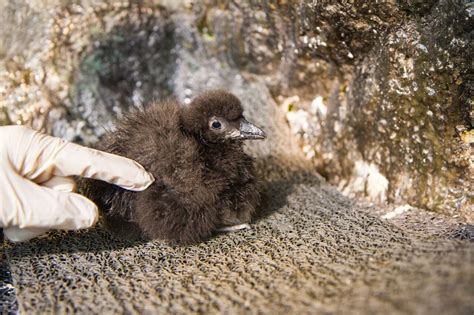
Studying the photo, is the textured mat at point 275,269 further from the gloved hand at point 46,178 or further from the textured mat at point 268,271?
the gloved hand at point 46,178

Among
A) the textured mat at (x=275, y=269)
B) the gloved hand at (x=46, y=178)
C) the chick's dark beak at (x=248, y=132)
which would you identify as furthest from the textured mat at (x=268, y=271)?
the chick's dark beak at (x=248, y=132)

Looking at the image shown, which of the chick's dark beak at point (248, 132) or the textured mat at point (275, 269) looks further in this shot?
the chick's dark beak at point (248, 132)

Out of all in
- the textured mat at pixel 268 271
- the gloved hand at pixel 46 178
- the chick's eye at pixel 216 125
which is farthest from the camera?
the chick's eye at pixel 216 125

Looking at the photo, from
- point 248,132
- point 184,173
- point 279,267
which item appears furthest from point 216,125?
point 279,267

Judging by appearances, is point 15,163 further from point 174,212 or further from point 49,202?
point 174,212

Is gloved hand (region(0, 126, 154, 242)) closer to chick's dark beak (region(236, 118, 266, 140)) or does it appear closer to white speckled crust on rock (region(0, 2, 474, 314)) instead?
white speckled crust on rock (region(0, 2, 474, 314))

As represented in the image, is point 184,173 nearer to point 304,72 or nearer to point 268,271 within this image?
point 268,271
